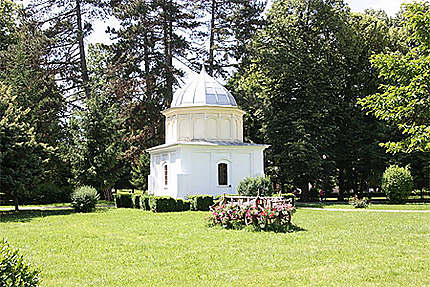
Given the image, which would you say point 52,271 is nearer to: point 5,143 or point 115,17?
point 5,143

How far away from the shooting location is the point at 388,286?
7.35 metres

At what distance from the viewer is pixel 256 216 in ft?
50.5

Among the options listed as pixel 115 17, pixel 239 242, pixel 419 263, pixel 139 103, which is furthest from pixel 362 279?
pixel 115 17

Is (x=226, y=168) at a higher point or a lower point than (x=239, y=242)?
higher

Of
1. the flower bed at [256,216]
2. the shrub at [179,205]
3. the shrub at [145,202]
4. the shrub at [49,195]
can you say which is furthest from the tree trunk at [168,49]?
the flower bed at [256,216]

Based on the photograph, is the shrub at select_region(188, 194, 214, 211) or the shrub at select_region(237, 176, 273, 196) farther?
the shrub at select_region(188, 194, 214, 211)

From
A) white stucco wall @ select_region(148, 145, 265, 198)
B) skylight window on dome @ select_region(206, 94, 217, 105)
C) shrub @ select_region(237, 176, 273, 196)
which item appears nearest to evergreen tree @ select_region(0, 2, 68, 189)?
white stucco wall @ select_region(148, 145, 265, 198)

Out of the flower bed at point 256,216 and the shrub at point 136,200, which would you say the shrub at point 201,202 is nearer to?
the shrub at point 136,200

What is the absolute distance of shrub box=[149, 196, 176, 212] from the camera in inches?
1015

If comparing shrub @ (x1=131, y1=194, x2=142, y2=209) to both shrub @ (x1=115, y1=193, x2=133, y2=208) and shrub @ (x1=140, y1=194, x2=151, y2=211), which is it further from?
shrub @ (x1=140, y1=194, x2=151, y2=211)

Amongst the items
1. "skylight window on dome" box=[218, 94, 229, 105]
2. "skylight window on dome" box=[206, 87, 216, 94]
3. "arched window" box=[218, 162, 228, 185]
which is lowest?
"arched window" box=[218, 162, 228, 185]

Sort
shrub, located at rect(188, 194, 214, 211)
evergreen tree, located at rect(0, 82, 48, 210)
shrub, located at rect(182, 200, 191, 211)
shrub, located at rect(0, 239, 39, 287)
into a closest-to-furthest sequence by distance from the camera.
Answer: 1. shrub, located at rect(0, 239, 39, 287)
2. evergreen tree, located at rect(0, 82, 48, 210)
3. shrub, located at rect(188, 194, 214, 211)
4. shrub, located at rect(182, 200, 191, 211)

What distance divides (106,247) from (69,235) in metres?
3.61

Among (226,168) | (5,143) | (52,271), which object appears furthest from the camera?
(226,168)
